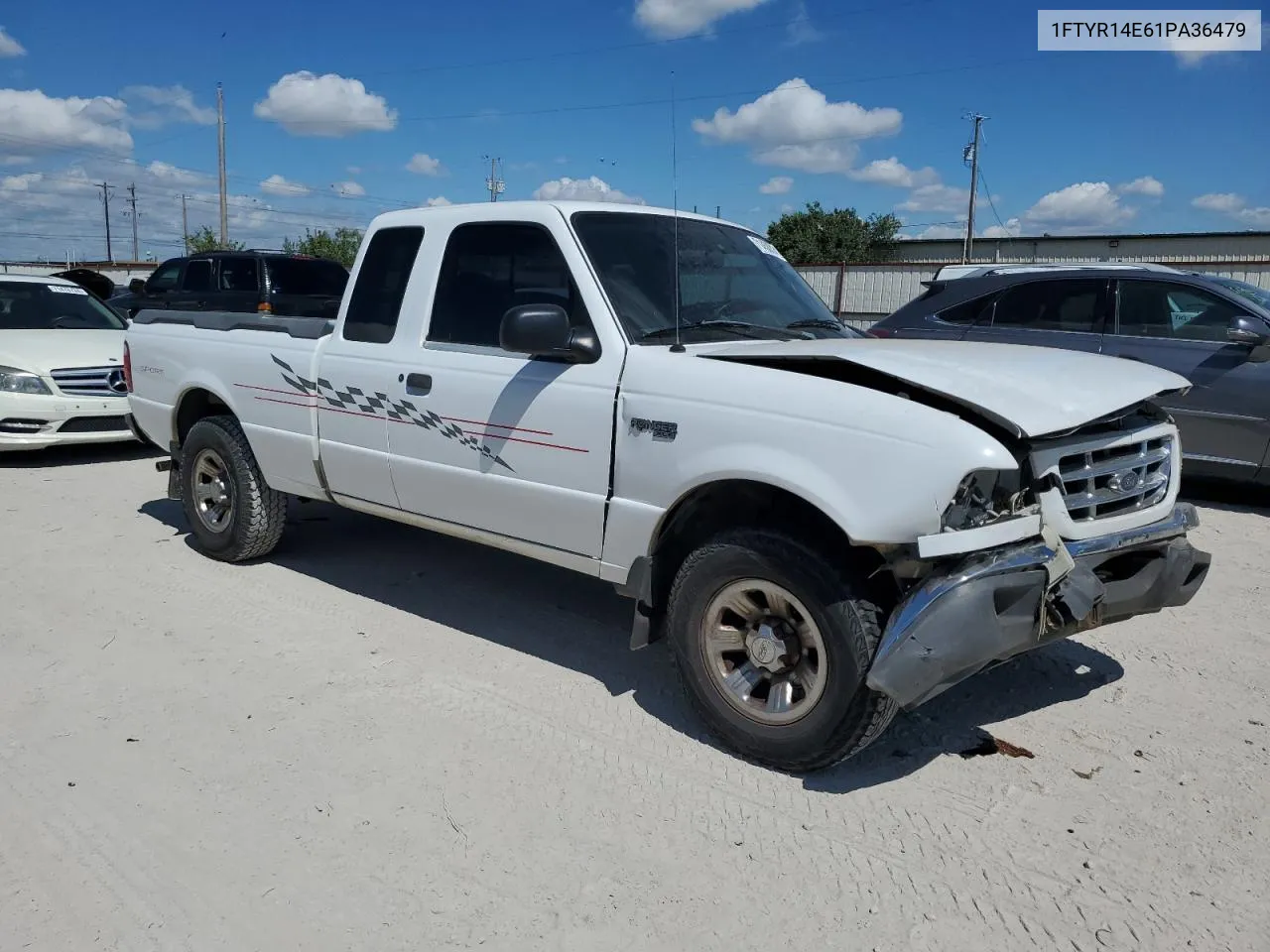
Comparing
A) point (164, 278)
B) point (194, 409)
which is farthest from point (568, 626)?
point (164, 278)

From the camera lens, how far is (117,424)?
9266 mm

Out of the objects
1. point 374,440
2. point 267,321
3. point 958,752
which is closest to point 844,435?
point 958,752

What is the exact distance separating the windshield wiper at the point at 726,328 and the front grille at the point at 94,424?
7177mm

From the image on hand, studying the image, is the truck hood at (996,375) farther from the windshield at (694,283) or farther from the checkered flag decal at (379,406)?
the checkered flag decal at (379,406)

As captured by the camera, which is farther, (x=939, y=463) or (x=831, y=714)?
(x=831, y=714)

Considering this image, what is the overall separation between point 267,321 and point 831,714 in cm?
411

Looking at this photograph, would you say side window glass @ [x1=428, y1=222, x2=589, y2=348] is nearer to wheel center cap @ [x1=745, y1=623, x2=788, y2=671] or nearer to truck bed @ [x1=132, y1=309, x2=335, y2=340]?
truck bed @ [x1=132, y1=309, x2=335, y2=340]

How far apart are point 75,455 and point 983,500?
9493 millimetres

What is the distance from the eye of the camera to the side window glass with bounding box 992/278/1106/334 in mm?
7887

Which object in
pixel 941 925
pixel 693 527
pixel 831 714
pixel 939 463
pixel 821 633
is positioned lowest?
pixel 941 925

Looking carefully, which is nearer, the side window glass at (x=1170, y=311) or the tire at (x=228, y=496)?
the tire at (x=228, y=496)

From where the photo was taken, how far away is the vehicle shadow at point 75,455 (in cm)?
930

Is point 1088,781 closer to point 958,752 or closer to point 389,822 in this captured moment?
point 958,752

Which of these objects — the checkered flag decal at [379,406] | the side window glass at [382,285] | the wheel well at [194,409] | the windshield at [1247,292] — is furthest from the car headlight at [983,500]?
the windshield at [1247,292]
